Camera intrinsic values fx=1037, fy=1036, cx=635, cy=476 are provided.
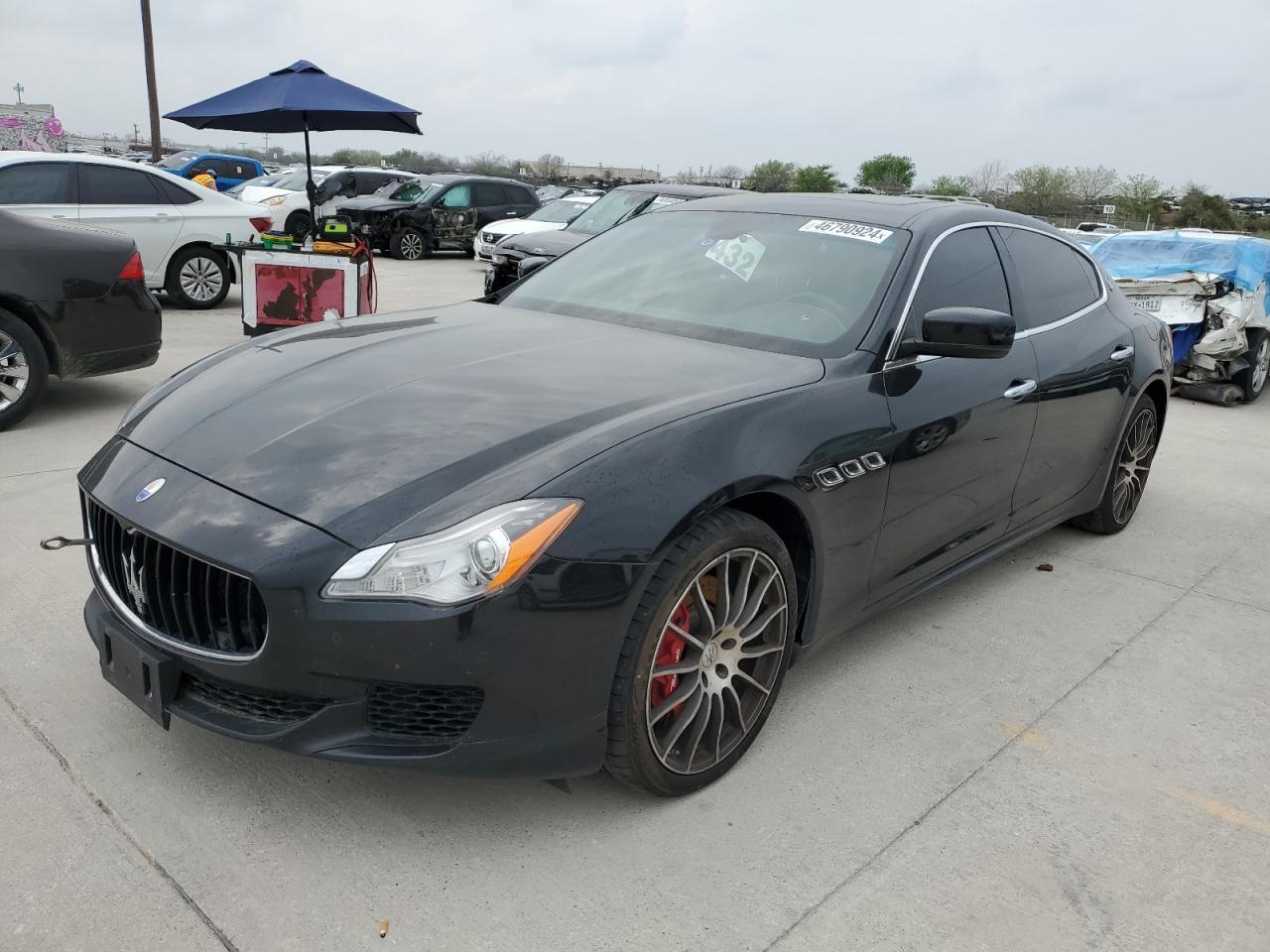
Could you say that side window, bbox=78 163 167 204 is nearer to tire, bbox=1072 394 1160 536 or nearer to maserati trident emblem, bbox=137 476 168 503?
maserati trident emblem, bbox=137 476 168 503

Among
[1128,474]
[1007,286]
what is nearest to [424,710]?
[1007,286]

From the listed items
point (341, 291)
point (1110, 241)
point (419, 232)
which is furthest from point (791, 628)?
point (419, 232)

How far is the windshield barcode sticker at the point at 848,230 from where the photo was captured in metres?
3.50

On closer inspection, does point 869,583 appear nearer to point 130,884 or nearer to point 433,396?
point 433,396

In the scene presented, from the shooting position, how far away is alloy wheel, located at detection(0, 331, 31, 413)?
559cm

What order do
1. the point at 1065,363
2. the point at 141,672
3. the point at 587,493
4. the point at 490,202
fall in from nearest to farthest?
1. the point at 587,493
2. the point at 141,672
3. the point at 1065,363
4. the point at 490,202

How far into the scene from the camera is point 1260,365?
9250mm

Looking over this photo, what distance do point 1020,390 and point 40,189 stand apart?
28.2 feet

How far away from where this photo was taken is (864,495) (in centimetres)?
299

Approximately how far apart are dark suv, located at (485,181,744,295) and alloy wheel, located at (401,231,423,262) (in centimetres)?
731

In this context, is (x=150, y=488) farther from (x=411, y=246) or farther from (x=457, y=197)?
(x=457, y=197)

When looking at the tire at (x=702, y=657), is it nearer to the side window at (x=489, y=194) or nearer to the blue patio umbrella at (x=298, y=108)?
the blue patio umbrella at (x=298, y=108)

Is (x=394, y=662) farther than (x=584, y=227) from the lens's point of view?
No

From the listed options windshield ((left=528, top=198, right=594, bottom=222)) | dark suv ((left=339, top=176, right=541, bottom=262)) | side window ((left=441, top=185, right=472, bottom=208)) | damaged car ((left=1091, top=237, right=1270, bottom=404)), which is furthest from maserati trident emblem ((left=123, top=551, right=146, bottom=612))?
side window ((left=441, top=185, right=472, bottom=208))
